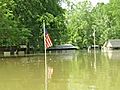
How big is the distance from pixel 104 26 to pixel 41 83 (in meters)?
69.7

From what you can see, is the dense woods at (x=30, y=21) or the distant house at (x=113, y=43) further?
the distant house at (x=113, y=43)

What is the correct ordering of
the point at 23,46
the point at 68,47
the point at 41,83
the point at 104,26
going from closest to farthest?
the point at 41,83 → the point at 23,46 → the point at 68,47 → the point at 104,26

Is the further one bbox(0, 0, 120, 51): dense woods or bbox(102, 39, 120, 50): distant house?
bbox(102, 39, 120, 50): distant house

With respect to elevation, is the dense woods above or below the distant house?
above

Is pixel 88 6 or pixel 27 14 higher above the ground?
pixel 88 6

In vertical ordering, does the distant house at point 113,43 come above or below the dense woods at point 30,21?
below

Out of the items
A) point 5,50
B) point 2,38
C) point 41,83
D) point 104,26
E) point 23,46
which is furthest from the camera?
point 104,26

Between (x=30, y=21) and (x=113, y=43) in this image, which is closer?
(x=30, y=21)

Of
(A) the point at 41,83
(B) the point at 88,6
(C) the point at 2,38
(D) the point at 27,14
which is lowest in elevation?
(A) the point at 41,83

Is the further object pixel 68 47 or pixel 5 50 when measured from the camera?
pixel 68 47

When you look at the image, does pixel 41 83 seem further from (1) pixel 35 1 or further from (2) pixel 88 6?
(2) pixel 88 6

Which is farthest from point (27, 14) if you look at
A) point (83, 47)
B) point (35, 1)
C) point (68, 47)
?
point (83, 47)

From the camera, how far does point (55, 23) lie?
4578cm

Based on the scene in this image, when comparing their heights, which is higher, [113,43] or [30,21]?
[30,21]
